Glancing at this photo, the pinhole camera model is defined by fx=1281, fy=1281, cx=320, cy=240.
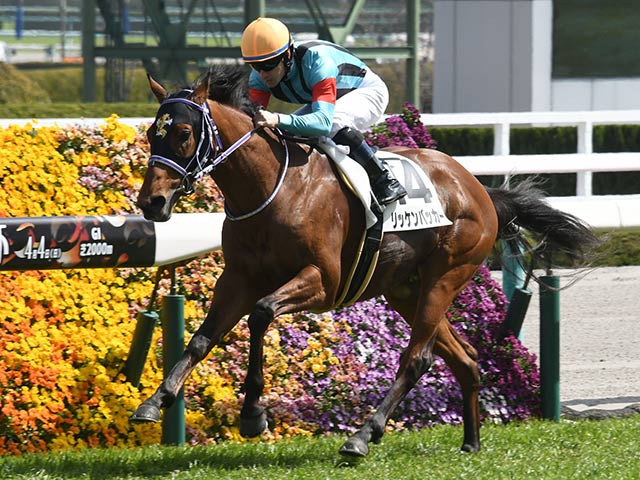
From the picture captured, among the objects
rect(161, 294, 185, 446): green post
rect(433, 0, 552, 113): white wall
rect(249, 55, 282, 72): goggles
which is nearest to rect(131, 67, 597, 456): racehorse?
rect(249, 55, 282, 72): goggles

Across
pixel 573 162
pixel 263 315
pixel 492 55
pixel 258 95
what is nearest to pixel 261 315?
pixel 263 315

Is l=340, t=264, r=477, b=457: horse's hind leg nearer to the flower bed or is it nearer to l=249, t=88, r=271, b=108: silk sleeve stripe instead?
the flower bed

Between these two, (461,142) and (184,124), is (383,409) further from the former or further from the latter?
(461,142)

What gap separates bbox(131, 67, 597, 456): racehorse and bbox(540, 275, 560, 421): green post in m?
0.61

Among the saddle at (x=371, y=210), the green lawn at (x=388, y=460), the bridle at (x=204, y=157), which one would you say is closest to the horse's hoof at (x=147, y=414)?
the green lawn at (x=388, y=460)

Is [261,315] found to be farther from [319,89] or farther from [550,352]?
[550,352]

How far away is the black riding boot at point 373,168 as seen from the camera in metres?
5.32

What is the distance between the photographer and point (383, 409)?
5199 mm

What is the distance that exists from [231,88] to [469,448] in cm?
180

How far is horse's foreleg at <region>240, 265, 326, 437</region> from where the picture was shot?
4.77 m

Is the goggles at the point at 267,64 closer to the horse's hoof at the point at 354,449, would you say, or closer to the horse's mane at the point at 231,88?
the horse's mane at the point at 231,88

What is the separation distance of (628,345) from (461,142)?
20.2ft

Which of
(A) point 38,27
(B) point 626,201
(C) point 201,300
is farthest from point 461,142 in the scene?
(A) point 38,27

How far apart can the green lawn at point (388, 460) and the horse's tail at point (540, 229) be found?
935mm
